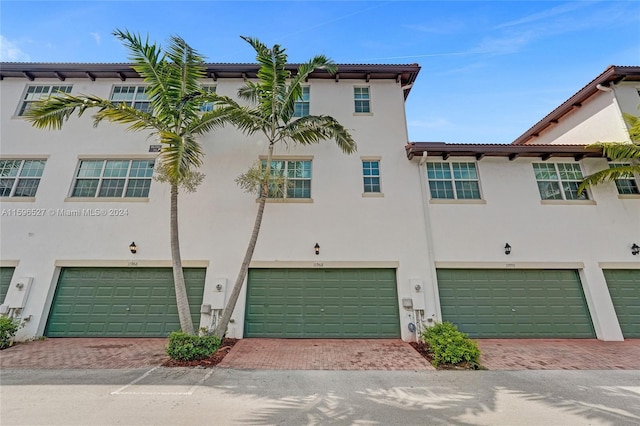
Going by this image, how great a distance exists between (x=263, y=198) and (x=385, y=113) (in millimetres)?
6976

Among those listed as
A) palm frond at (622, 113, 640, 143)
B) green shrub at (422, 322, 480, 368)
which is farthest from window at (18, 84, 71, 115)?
palm frond at (622, 113, 640, 143)

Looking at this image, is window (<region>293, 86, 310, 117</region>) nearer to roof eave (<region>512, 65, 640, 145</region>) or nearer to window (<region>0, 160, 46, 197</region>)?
window (<region>0, 160, 46, 197</region>)

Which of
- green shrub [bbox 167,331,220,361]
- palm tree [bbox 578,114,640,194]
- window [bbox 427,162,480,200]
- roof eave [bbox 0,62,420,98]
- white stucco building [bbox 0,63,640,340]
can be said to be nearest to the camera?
green shrub [bbox 167,331,220,361]

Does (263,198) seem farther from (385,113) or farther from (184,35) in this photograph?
(385,113)

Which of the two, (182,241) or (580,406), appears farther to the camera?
(182,241)

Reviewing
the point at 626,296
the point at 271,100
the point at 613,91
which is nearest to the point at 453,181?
the point at 626,296

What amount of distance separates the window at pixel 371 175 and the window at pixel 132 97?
10086mm

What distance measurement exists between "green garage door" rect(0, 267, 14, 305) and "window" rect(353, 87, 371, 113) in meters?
14.8

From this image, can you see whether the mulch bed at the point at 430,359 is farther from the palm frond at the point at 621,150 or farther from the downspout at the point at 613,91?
the downspout at the point at 613,91

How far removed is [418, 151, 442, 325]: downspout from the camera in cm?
884

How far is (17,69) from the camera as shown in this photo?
1116cm

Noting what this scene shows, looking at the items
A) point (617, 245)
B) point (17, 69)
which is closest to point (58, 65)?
point (17, 69)

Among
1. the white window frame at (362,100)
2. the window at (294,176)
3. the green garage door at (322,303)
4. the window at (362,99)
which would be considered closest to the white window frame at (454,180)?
the white window frame at (362,100)

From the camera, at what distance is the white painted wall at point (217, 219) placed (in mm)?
9266
